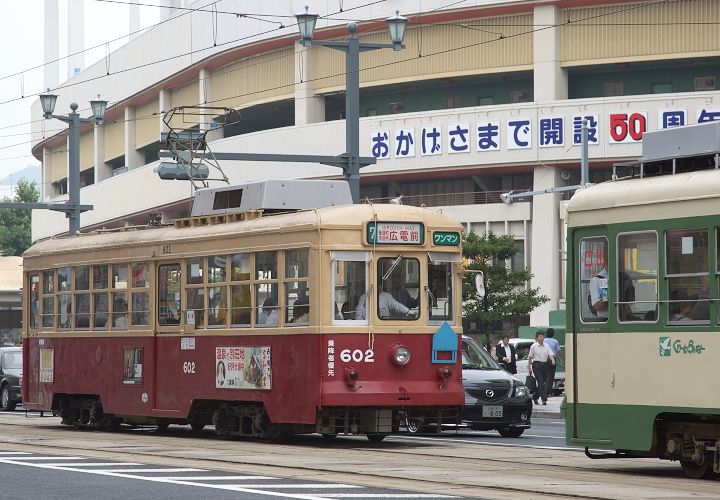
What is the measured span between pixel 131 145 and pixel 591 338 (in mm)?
57336

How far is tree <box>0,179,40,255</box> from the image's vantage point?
10975 cm

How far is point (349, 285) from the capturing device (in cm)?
1942

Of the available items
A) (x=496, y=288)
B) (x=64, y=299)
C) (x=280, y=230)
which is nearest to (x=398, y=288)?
(x=280, y=230)

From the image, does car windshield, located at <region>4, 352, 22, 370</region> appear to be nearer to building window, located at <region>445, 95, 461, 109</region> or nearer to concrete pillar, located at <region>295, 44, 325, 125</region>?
concrete pillar, located at <region>295, 44, 325, 125</region>

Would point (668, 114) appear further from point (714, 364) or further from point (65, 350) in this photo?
point (714, 364)

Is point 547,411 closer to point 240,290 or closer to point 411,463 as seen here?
point 240,290

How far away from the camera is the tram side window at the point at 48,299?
25.0m

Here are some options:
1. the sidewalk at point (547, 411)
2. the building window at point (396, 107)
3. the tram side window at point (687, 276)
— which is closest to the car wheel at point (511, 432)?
the sidewalk at point (547, 411)

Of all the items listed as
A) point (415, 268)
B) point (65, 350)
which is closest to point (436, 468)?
point (415, 268)

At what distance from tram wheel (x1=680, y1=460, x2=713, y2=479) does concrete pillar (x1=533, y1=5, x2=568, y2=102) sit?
3750 cm

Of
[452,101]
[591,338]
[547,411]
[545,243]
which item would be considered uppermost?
[452,101]

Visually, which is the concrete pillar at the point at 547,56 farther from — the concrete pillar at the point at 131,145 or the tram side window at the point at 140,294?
the tram side window at the point at 140,294

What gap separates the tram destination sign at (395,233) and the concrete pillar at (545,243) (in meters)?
32.1

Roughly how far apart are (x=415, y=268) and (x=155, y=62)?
49109mm
